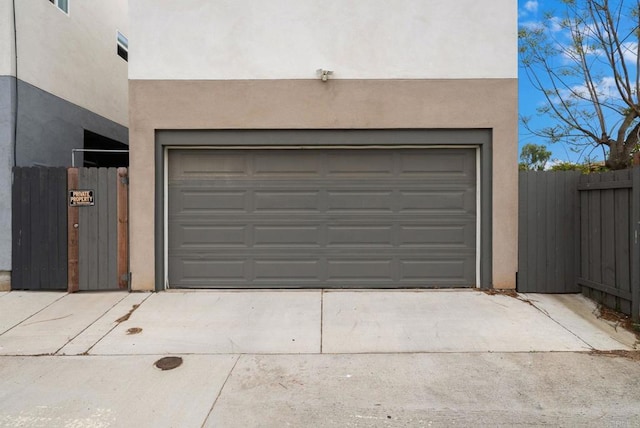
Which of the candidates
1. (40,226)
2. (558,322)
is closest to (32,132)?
(40,226)

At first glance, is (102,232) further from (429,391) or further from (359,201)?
(429,391)

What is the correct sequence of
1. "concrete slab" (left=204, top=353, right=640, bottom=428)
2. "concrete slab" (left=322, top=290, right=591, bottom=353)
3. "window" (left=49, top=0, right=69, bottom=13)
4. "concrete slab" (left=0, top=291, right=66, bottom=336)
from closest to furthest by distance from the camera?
"concrete slab" (left=204, top=353, right=640, bottom=428), "concrete slab" (left=322, top=290, right=591, bottom=353), "concrete slab" (left=0, top=291, right=66, bottom=336), "window" (left=49, top=0, right=69, bottom=13)

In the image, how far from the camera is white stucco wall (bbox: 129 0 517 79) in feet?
20.3

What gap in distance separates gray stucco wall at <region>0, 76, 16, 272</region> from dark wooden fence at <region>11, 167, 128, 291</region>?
124mm

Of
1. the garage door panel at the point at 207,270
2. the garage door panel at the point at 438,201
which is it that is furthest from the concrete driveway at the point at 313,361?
the garage door panel at the point at 438,201

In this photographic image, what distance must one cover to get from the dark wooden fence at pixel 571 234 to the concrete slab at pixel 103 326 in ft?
19.8

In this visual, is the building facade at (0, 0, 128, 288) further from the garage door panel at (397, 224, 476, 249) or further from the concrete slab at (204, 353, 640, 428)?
the garage door panel at (397, 224, 476, 249)

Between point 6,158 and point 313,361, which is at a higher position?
point 6,158

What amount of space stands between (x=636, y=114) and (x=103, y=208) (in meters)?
9.07

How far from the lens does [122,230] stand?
20.2 feet

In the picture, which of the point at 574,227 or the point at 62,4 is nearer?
the point at 574,227

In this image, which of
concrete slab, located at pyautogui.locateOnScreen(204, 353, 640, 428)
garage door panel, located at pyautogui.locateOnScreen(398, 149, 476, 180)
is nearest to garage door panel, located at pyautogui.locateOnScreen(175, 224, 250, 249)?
concrete slab, located at pyautogui.locateOnScreen(204, 353, 640, 428)

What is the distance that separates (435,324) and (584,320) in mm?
2034

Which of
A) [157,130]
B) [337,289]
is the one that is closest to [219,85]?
[157,130]
